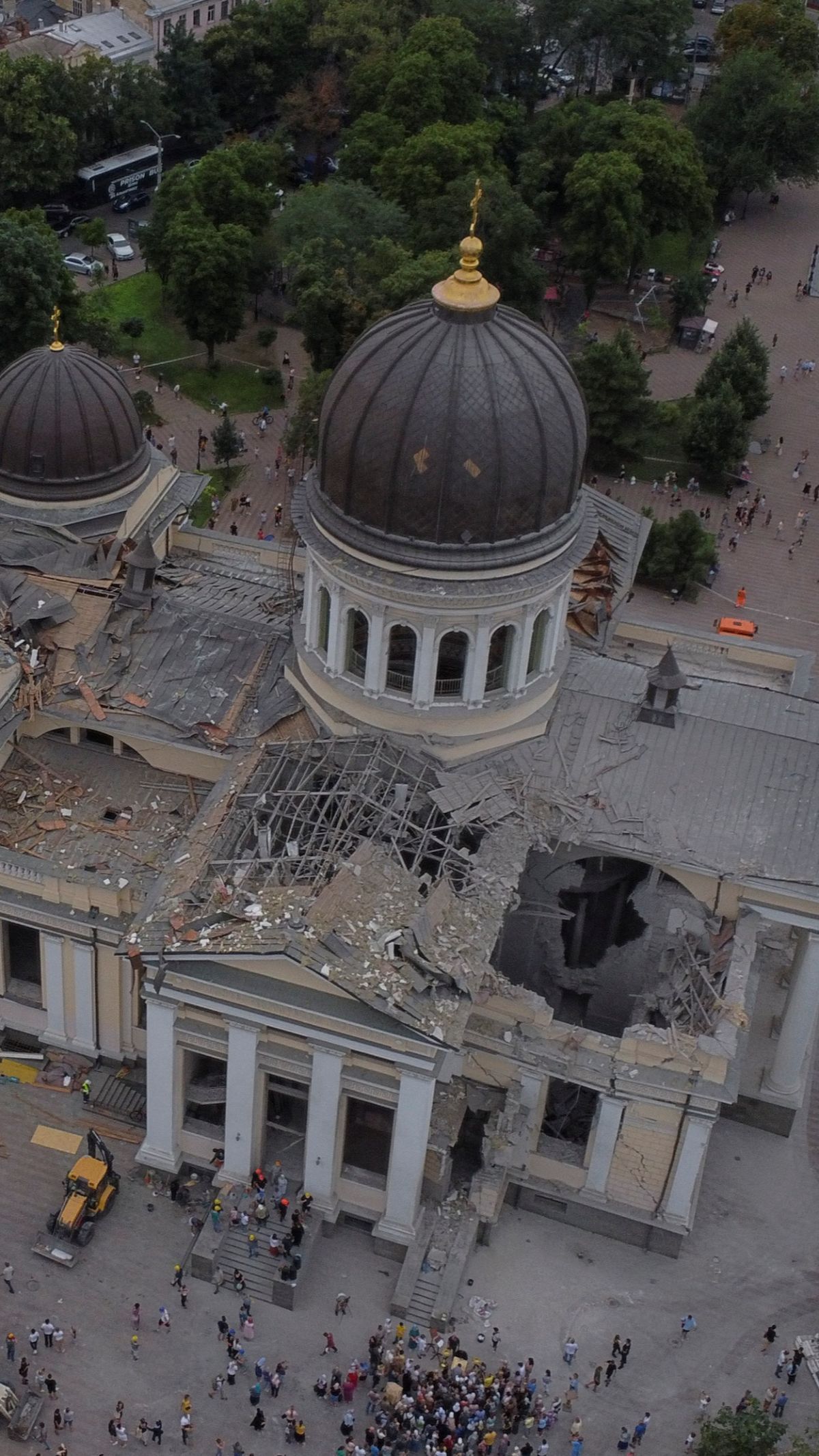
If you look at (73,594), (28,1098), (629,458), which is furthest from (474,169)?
(28,1098)

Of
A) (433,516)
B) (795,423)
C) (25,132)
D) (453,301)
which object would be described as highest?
(453,301)

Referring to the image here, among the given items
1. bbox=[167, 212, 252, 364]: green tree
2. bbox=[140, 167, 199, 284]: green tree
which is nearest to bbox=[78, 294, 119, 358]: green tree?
bbox=[167, 212, 252, 364]: green tree

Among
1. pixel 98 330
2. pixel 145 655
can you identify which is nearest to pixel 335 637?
pixel 145 655

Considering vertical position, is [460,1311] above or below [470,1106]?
below

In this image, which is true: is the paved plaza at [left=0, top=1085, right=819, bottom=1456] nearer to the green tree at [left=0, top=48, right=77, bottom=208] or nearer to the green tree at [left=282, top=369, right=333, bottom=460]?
the green tree at [left=282, top=369, right=333, bottom=460]

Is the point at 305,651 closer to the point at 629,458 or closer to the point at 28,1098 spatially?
the point at 28,1098

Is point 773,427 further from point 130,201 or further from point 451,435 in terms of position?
point 451,435
